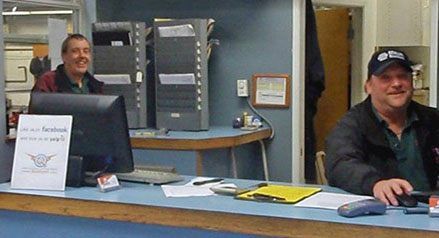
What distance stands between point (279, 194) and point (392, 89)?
771 mm

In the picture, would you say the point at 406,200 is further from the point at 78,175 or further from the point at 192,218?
the point at 78,175

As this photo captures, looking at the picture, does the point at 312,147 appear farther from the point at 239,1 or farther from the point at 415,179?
the point at 415,179

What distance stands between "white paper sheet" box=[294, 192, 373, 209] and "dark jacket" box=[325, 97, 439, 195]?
0.61 feet

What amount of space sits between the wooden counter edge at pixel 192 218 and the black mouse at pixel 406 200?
26 cm

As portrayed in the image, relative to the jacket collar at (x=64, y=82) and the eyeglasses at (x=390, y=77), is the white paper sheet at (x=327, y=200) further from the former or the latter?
the jacket collar at (x=64, y=82)

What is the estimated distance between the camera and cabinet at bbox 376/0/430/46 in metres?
6.36

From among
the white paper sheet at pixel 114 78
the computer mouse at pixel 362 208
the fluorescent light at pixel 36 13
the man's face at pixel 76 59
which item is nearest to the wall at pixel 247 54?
the white paper sheet at pixel 114 78

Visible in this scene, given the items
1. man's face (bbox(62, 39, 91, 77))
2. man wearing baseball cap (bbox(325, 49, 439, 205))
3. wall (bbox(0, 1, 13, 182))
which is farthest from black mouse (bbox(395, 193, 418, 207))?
man's face (bbox(62, 39, 91, 77))

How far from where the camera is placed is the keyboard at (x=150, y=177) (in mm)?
2680

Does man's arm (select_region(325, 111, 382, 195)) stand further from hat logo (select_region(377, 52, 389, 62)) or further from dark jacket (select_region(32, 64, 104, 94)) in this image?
dark jacket (select_region(32, 64, 104, 94))

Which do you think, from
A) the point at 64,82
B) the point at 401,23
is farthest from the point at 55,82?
the point at 401,23

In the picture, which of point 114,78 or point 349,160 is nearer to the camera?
point 349,160

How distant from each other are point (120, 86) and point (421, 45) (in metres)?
2.92

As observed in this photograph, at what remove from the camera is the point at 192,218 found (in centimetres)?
221
